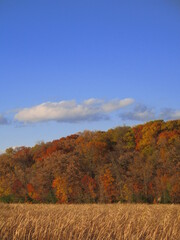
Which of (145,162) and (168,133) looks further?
(168,133)

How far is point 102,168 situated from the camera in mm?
68312

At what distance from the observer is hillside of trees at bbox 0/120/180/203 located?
204 ft

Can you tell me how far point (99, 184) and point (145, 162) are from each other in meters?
10.4

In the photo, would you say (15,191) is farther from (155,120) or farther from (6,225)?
(6,225)

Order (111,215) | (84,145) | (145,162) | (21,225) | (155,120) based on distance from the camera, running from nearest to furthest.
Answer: (21,225) < (111,215) < (145,162) < (84,145) < (155,120)

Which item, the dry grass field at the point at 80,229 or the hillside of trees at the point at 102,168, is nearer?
the dry grass field at the point at 80,229

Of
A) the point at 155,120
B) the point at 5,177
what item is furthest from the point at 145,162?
the point at 5,177

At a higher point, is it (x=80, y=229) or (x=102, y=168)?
(x=80, y=229)

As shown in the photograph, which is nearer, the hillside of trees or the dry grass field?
the dry grass field

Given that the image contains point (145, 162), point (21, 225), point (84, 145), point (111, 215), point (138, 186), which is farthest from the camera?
point (84, 145)

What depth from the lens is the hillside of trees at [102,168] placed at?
6216cm

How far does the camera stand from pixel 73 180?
6606cm

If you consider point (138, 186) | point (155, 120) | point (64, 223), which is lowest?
point (138, 186)

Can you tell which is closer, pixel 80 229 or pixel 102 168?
pixel 80 229
